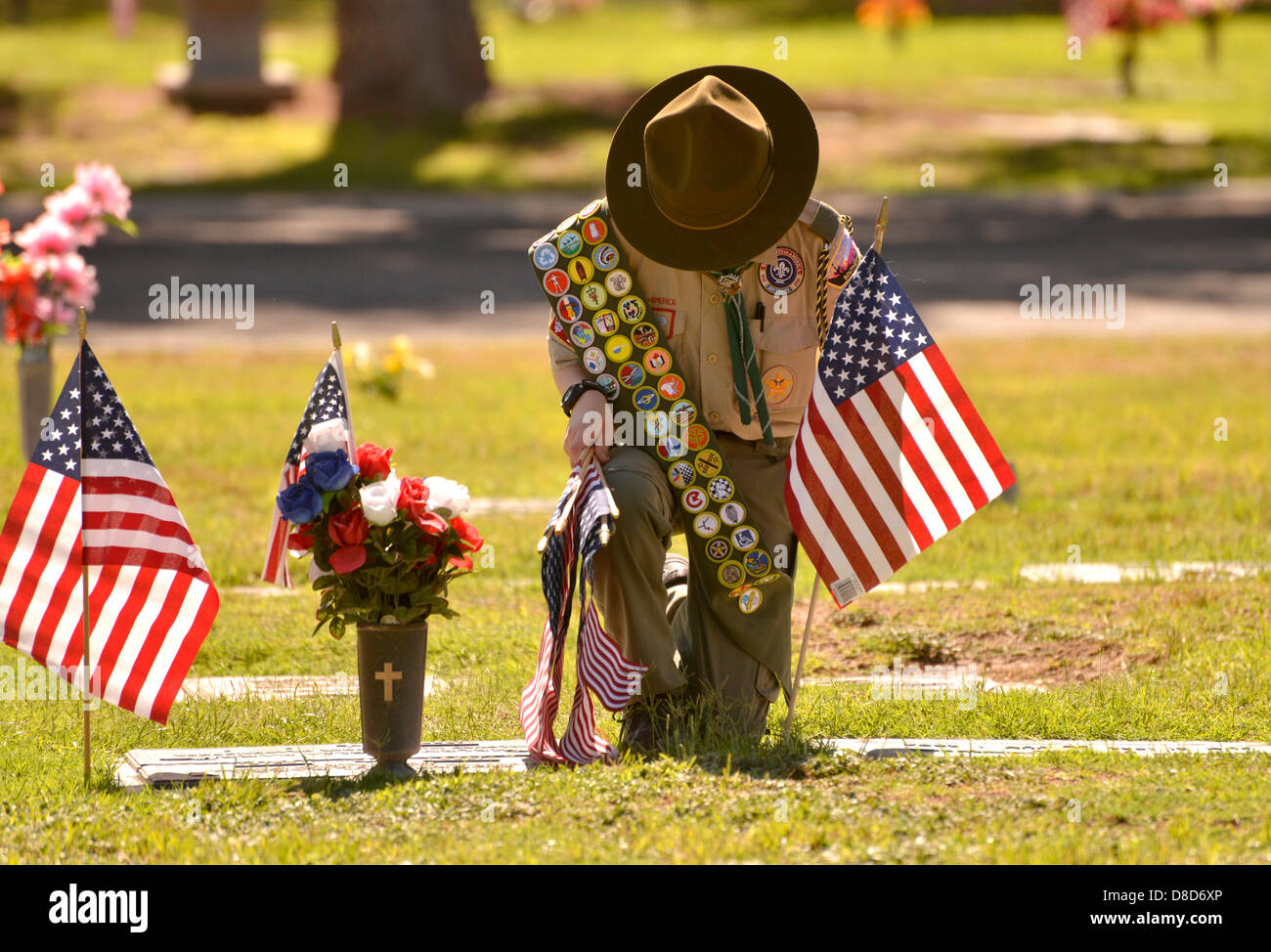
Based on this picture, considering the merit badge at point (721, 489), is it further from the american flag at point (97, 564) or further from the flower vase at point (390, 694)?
the american flag at point (97, 564)

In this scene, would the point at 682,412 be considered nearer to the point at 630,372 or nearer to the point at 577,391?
the point at 630,372

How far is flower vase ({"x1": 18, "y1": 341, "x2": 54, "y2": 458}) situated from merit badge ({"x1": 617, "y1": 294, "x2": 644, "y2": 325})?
517 centimetres

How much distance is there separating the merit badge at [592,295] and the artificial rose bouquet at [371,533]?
718 millimetres

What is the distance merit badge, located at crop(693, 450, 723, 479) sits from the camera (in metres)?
5.35

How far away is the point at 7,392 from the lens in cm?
1198

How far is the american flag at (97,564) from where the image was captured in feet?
16.8

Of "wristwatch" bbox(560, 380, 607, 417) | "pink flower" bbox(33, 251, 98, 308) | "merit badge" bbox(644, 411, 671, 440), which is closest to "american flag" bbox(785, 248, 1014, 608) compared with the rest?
"merit badge" bbox(644, 411, 671, 440)

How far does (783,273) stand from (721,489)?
71 centimetres

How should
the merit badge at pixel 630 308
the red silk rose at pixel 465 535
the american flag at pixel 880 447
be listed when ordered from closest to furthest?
the red silk rose at pixel 465 535, the american flag at pixel 880 447, the merit badge at pixel 630 308

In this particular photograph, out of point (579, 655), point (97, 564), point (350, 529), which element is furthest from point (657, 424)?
point (97, 564)

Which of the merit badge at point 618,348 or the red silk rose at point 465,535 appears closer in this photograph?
the red silk rose at point 465,535

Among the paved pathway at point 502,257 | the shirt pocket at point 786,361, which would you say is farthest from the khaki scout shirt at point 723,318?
the paved pathway at point 502,257

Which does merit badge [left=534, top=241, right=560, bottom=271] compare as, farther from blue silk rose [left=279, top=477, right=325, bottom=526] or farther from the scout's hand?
blue silk rose [left=279, top=477, right=325, bottom=526]
